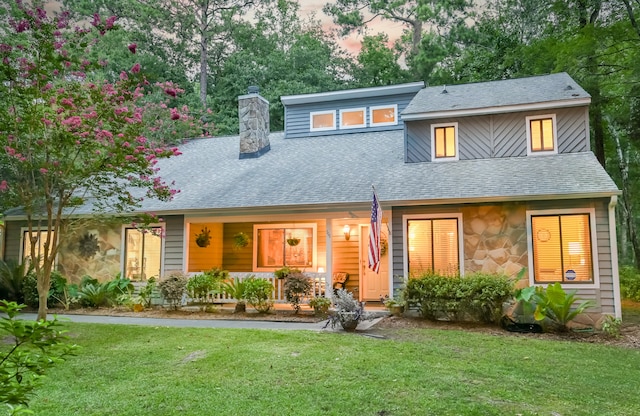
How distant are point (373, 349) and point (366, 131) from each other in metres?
9.87

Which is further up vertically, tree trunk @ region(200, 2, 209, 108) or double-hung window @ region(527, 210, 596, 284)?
tree trunk @ region(200, 2, 209, 108)

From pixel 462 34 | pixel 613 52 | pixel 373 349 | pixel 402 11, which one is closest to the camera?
pixel 373 349

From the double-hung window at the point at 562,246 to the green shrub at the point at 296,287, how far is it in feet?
14.5

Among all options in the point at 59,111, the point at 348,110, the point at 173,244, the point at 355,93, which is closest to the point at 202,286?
the point at 173,244

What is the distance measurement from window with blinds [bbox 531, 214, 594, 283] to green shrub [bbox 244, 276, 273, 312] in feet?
17.4

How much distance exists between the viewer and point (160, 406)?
15.3ft

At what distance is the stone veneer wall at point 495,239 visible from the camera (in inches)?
381

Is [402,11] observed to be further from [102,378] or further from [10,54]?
[102,378]

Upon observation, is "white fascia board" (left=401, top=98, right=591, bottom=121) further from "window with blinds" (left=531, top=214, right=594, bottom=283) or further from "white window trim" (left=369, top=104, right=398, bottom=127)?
"white window trim" (left=369, top=104, right=398, bottom=127)

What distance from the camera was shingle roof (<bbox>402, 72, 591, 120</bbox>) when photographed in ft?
36.7

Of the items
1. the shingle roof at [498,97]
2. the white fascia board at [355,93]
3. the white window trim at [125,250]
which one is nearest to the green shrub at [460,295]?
the shingle roof at [498,97]

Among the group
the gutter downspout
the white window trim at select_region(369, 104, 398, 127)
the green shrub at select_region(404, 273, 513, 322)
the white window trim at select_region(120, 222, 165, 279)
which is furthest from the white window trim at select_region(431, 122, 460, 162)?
the white window trim at select_region(120, 222, 165, 279)

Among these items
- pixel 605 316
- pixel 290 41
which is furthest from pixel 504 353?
pixel 290 41

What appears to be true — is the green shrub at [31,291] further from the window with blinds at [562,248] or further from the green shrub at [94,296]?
the window with blinds at [562,248]
